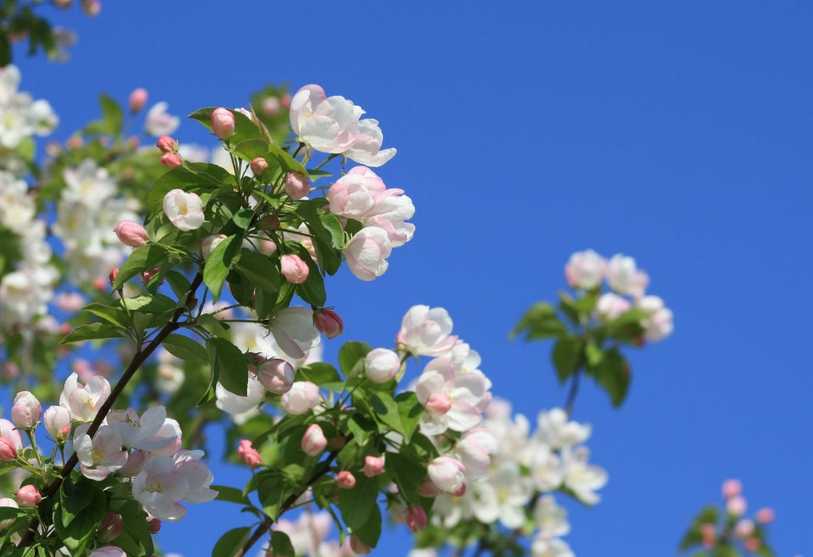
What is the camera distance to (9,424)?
1.87 meters

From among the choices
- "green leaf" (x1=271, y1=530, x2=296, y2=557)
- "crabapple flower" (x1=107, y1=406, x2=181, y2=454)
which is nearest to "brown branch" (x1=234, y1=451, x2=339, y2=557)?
"green leaf" (x1=271, y1=530, x2=296, y2=557)

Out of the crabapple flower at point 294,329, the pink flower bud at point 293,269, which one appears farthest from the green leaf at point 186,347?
the pink flower bud at point 293,269

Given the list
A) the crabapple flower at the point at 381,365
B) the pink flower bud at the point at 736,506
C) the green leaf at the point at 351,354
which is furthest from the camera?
the pink flower bud at the point at 736,506

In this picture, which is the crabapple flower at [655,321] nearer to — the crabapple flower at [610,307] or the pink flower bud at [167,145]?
the crabapple flower at [610,307]

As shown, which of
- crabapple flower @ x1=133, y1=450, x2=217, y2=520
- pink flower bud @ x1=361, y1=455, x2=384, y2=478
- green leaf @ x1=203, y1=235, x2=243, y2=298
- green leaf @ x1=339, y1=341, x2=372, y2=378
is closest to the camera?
green leaf @ x1=203, y1=235, x2=243, y2=298

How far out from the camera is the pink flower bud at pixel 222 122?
177cm

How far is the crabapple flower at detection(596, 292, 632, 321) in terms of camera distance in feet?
15.9

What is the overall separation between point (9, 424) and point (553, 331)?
3.28 metres

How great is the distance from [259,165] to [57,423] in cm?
55

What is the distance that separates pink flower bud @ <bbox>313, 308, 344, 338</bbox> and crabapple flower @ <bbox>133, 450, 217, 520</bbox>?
298 millimetres

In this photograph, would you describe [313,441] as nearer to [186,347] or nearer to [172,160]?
[186,347]

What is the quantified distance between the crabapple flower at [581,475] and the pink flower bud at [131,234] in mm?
3415

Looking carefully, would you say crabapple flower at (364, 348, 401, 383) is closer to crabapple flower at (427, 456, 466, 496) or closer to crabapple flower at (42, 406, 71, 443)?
crabapple flower at (427, 456, 466, 496)

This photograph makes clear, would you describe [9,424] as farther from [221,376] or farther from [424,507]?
[424,507]
